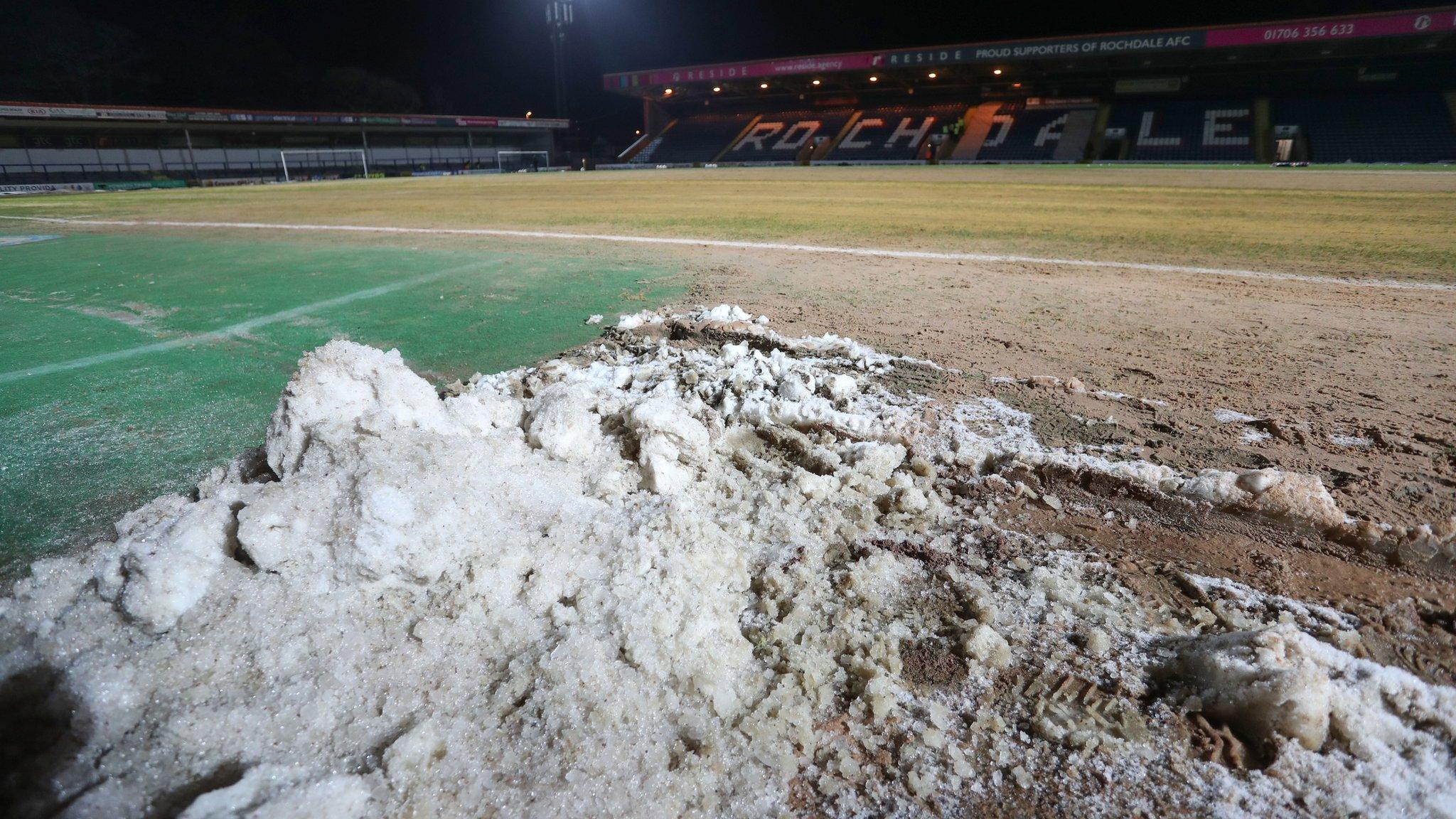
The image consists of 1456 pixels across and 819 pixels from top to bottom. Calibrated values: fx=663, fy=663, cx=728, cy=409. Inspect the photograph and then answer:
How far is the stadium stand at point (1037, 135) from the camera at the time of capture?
97.4ft

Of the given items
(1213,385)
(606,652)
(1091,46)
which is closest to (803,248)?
(1213,385)

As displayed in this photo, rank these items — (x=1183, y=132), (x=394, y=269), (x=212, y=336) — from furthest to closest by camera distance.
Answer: (x=1183, y=132)
(x=394, y=269)
(x=212, y=336)

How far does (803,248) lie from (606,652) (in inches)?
230

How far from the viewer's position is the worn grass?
20.5 ft

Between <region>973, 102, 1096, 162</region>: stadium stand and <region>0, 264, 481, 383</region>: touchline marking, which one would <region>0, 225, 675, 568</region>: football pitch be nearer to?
<region>0, 264, 481, 383</region>: touchline marking

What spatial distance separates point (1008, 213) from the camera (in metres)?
9.48

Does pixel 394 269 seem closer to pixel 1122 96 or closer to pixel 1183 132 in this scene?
pixel 1183 132

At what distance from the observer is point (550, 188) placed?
57.3 ft

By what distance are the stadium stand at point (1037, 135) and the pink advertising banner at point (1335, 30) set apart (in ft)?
17.7

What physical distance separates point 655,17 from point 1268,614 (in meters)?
57.6

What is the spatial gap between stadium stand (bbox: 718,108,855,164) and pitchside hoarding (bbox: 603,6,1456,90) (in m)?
3.06

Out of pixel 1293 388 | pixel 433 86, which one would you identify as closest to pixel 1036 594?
pixel 1293 388

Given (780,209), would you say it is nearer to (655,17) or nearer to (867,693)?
(867,693)

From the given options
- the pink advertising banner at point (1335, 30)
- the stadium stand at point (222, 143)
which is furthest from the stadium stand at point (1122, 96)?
the stadium stand at point (222, 143)
